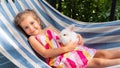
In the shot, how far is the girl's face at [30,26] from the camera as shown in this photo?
3498 mm

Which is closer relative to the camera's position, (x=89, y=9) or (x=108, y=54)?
(x=108, y=54)

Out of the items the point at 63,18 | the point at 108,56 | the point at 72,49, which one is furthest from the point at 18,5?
the point at 108,56

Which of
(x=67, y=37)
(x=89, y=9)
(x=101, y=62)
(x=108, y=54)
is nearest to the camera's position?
(x=101, y=62)

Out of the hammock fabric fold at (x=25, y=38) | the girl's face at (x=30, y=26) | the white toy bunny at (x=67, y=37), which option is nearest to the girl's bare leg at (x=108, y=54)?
the hammock fabric fold at (x=25, y=38)

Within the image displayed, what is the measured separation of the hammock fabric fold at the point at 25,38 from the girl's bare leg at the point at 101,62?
1.30ft

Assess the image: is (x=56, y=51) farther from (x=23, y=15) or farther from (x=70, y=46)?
(x=23, y=15)

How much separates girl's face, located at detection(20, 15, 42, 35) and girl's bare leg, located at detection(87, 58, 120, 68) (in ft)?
1.86

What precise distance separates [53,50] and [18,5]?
74 centimetres

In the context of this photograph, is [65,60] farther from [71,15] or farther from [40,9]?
[71,15]

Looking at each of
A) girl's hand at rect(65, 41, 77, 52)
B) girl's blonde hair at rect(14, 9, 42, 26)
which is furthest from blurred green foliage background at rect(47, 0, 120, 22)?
girl's hand at rect(65, 41, 77, 52)

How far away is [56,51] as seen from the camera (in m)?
3.38

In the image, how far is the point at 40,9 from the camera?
13.3 ft

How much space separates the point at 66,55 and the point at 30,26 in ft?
1.38

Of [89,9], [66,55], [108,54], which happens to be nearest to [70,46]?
[66,55]
